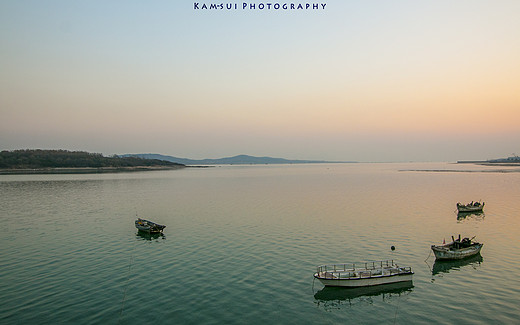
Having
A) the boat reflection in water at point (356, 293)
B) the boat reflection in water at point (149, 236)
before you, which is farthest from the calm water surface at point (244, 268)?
the boat reflection in water at point (149, 236)

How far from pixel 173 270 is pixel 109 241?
17962mm

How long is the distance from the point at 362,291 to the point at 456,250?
1768 centimetres

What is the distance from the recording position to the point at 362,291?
2920 centimetres

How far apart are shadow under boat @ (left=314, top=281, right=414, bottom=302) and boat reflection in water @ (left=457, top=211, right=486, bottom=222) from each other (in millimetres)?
40846

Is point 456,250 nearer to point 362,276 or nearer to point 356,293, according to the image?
point 362,276

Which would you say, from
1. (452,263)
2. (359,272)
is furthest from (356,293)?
(452,263)

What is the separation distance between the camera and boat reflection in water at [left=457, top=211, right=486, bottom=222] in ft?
207

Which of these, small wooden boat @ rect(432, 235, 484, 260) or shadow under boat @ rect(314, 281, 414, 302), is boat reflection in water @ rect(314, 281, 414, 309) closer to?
shadow under boat @ rect(314, 281, 414, 302)

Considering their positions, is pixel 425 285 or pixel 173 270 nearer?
pixel 425 285

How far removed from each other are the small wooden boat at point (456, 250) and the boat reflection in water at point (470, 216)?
978 inches

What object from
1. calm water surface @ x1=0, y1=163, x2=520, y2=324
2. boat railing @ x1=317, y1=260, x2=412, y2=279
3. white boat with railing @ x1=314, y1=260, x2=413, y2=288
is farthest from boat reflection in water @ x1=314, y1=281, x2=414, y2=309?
boat railing @ x1=317, y1=260, x2=412, y2=279

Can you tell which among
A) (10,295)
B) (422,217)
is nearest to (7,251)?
(10,295)

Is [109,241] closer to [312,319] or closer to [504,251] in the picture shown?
[312,319]

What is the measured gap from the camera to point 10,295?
2720 cm
